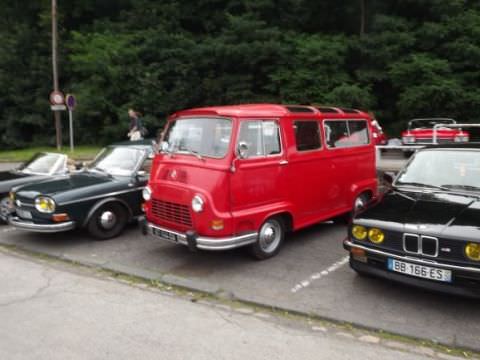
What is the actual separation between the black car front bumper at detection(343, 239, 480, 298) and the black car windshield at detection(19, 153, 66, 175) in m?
6.69

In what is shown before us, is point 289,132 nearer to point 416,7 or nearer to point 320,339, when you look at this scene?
point 320,339

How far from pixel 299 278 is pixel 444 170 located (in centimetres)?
239

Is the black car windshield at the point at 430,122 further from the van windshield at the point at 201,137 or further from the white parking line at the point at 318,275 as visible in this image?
the van windshield at the point at 201,137

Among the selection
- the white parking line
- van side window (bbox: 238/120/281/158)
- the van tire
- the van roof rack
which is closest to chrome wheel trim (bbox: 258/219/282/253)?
the van tire

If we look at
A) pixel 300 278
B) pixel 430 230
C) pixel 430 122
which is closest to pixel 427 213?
pixel 430 230

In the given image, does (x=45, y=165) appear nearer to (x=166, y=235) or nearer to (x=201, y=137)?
(x=166, y=235)

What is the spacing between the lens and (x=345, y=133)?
305 inches

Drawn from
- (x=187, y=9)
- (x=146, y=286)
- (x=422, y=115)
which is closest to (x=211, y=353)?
(x=146, y=286)

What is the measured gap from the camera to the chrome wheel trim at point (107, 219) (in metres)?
7.39

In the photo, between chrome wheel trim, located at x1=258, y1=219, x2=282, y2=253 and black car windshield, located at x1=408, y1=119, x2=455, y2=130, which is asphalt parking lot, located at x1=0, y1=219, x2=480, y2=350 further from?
black car windshield, located at x1=408, y1=119, x2=455, y2=130

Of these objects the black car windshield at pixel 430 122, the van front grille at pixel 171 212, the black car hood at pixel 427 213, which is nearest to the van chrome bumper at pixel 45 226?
the van front grille at pixel 171 212

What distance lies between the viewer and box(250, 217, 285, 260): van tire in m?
6.07

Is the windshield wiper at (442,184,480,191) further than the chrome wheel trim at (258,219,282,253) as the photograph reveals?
No

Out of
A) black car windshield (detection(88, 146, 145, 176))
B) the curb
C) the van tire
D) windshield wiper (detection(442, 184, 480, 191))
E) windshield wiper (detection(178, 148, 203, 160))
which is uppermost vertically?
windshield wiper (detection(178, 148, 203, 160))
